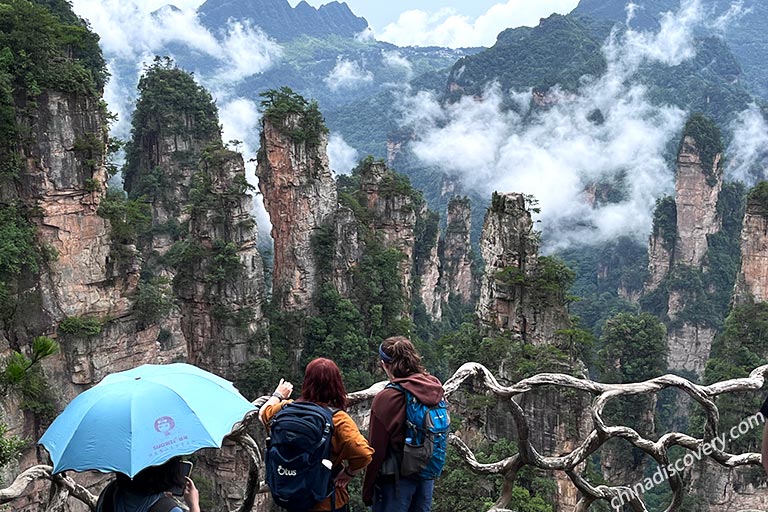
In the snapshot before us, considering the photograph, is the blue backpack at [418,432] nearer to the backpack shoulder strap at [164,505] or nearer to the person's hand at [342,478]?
the person's hand at [342,478]

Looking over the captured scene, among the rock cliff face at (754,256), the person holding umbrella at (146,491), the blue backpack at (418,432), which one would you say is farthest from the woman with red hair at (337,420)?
the rock cliff face at (754,256)

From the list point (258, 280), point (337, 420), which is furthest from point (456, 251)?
point (337, 420)

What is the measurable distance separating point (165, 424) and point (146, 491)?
0.27 m

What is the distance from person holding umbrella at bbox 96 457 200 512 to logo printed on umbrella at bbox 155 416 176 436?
118 mm

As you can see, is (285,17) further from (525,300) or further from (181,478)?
(181,478)

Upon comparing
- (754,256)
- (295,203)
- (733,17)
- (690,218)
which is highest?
(733,17)

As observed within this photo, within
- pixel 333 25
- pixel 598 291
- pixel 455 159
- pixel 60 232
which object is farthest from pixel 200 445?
pixel 333 25

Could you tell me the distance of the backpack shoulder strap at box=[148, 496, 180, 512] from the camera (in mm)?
2508

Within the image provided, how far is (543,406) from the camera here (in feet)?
50.9

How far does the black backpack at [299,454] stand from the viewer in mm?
2764

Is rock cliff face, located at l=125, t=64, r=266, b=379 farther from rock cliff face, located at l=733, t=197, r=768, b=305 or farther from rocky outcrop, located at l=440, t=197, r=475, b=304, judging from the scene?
rocky outcrop, located at l=440, t=197, r=475, b=304

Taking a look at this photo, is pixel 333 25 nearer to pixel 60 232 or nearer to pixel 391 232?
pixel 391 232

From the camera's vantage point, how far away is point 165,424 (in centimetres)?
274

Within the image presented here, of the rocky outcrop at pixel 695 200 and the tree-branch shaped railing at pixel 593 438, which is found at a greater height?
the rocky outcrop at pixel 695 200
